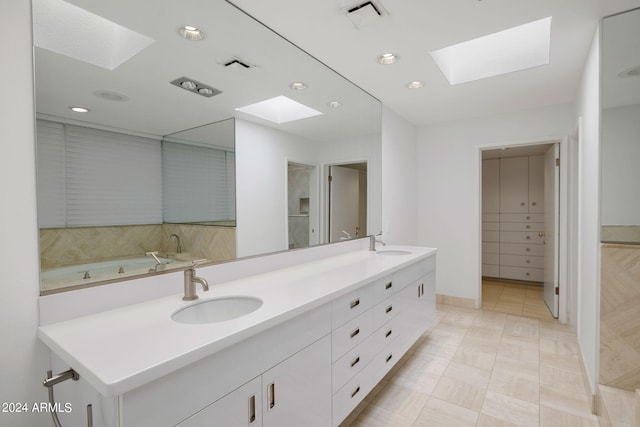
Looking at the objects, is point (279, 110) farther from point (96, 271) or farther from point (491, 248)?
point (491, 248)

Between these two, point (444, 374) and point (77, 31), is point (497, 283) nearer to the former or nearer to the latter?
point (444, 374)

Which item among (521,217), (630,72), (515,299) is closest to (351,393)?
(630,72)

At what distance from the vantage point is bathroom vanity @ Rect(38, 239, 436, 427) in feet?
2.79

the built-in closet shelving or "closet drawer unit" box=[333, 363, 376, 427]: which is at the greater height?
the built-in closet shelving

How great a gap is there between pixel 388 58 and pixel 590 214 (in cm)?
175

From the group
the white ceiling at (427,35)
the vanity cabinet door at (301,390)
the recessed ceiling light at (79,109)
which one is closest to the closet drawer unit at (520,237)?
the white ceiling at (427,35)

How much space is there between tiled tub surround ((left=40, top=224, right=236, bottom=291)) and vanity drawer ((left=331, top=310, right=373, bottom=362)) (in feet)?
2.43

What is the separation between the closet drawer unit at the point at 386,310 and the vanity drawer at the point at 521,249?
372 cm

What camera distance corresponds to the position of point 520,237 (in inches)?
194

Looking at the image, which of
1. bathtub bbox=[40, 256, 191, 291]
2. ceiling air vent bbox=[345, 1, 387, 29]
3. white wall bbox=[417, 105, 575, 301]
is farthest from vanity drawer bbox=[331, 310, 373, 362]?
white wall bbox=[417, 105, 575, 301]

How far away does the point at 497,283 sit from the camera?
5055mm

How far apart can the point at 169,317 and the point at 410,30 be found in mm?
2083

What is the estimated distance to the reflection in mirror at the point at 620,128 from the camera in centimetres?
168

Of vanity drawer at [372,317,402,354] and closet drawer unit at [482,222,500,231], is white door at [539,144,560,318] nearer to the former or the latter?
closet drawer unit at [482,222,500,231]
